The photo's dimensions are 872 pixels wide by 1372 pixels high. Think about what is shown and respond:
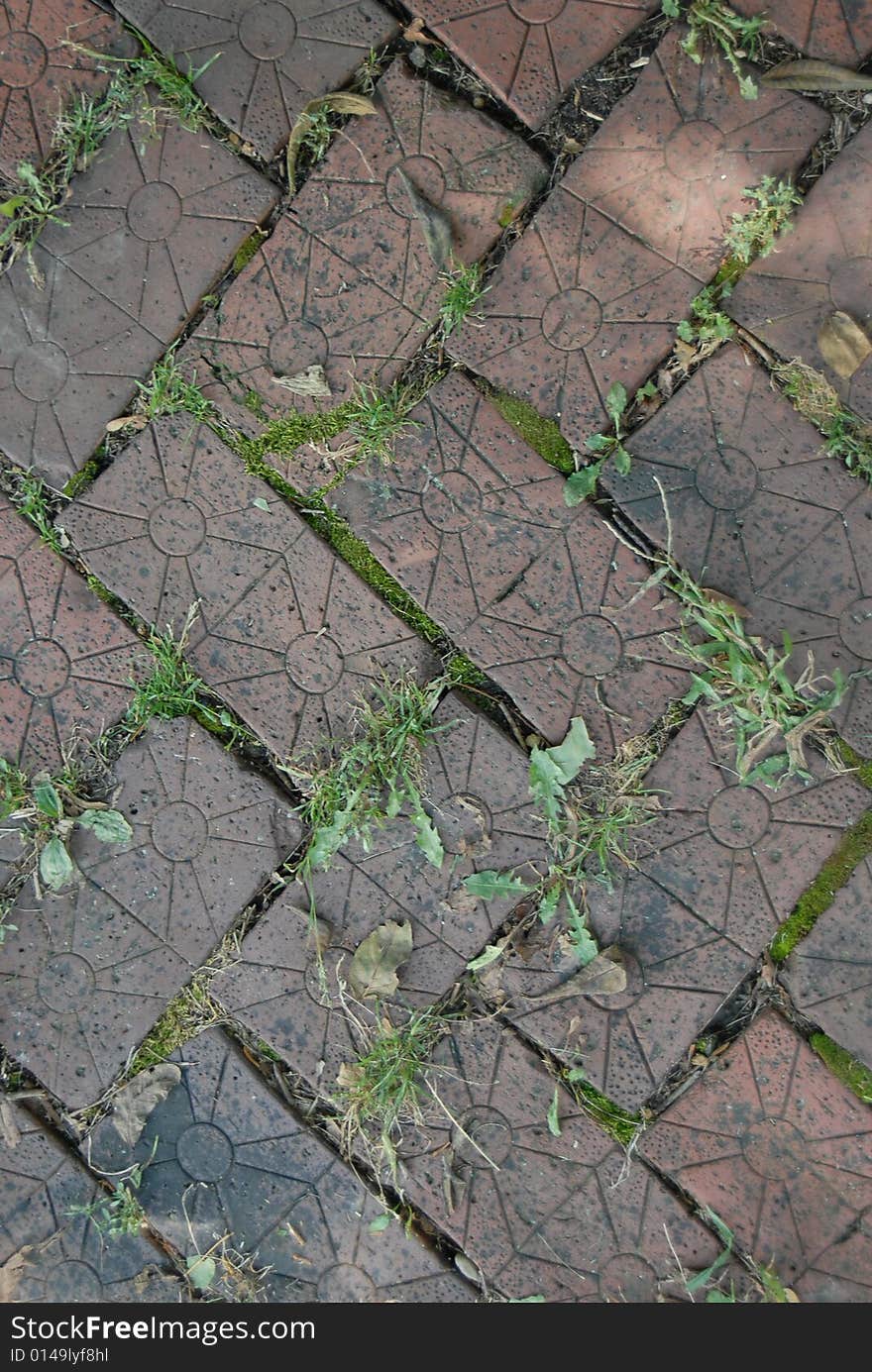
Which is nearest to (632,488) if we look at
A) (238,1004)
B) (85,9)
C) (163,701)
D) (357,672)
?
(357,672)

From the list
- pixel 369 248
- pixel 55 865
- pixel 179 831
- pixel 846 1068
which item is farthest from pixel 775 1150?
pixel 369 248

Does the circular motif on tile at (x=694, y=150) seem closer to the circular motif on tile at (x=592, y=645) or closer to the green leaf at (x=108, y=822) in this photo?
the circular motif on tile at (x=592, y=645)

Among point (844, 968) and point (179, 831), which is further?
point (179, 831)

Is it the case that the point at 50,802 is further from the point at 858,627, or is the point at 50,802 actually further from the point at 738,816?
the point at 858,627

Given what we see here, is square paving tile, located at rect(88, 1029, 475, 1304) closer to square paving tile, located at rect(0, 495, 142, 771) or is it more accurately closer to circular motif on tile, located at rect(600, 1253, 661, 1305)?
circular motif on tile, located at rect(600, 1253, 661, 1305)

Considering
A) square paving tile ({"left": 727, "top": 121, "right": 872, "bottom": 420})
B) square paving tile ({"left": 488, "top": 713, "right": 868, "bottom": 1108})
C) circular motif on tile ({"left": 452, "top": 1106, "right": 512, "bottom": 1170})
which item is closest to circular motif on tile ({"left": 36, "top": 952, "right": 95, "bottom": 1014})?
circular motif on tile ({"left": 452, "top": 1106, "right": 512, "bottom": 1170})
